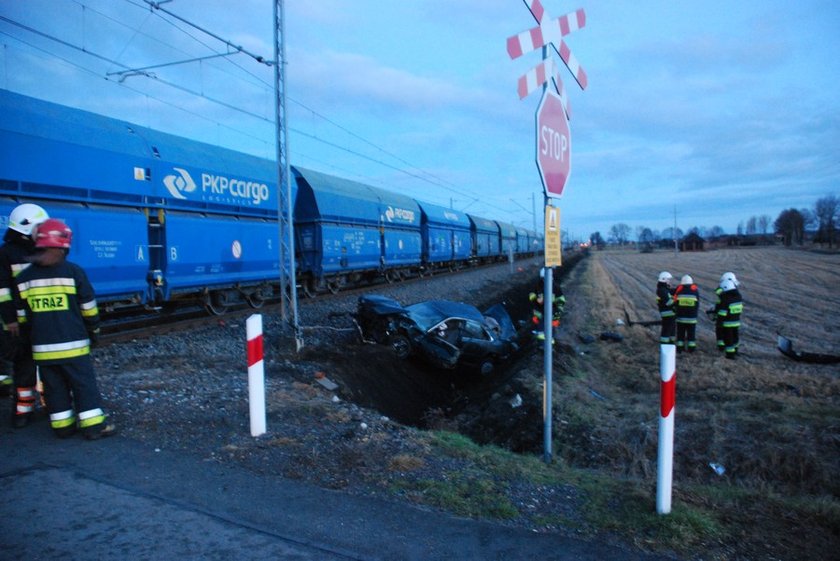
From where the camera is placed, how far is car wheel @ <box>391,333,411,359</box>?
10938 mm

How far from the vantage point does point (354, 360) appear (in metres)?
9.73

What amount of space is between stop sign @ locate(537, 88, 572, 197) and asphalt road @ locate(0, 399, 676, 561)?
2.88 metres

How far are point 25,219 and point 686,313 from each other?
11.8 metres

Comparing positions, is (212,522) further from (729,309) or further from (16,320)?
(729,309)

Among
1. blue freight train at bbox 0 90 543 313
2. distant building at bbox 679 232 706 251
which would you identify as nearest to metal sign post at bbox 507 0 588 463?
blue freight train at bbox 0 90 543 313

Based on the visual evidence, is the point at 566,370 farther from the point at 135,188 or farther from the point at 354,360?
the point at 135,188

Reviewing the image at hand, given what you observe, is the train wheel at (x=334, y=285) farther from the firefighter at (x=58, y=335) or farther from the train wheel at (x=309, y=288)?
the firefighter at (x=58, y=335)

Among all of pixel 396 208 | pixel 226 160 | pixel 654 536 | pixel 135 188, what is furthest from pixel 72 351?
pixel 396 208

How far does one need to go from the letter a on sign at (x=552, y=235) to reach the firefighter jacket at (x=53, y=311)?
406cm

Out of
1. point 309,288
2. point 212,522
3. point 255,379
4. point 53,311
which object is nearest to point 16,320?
point 53,311

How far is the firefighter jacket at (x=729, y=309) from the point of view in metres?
11.4

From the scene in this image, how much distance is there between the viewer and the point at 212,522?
3.22 meters

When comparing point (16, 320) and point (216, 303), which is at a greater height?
point (16, 320)

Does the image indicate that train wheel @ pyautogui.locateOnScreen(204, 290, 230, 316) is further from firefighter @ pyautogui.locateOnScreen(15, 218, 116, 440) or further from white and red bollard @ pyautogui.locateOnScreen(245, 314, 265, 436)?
white and red bollard @ pyautogui.locateOnScreen(245, 314, 265, 436)
